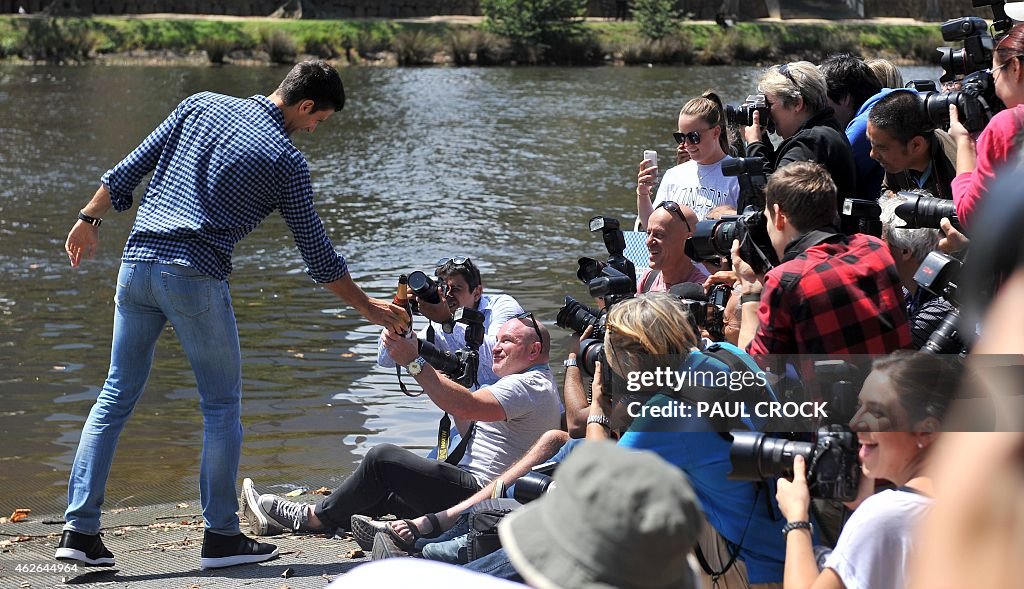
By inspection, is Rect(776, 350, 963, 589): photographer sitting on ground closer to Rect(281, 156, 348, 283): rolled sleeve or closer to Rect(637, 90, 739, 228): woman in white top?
Rect(281, 156, 348, 283): rolled sleeve

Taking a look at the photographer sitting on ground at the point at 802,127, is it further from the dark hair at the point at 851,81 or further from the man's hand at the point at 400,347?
the man's hand at the point at 400,347

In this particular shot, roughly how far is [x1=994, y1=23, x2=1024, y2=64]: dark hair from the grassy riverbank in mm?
32706

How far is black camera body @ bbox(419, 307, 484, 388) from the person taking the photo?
16.5ft

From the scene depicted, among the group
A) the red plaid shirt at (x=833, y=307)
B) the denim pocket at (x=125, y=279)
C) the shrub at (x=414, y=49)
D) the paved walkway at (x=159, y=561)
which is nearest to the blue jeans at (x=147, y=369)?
the denim pocket at (x=125, y=279)

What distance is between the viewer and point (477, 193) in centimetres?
1617

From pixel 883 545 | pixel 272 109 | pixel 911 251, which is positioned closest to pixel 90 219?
pixel 272 109

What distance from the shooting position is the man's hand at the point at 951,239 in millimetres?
3855

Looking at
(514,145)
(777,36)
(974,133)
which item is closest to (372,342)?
(974,133)

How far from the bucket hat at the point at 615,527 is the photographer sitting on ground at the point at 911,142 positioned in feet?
9.99

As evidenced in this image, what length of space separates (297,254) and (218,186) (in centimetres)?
806

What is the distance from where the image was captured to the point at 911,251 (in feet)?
14.0

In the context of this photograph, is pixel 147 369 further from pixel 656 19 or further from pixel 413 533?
pixel 656 19

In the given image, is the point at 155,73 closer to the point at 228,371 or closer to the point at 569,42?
the point at 569,42

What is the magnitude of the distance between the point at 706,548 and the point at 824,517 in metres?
0.34
